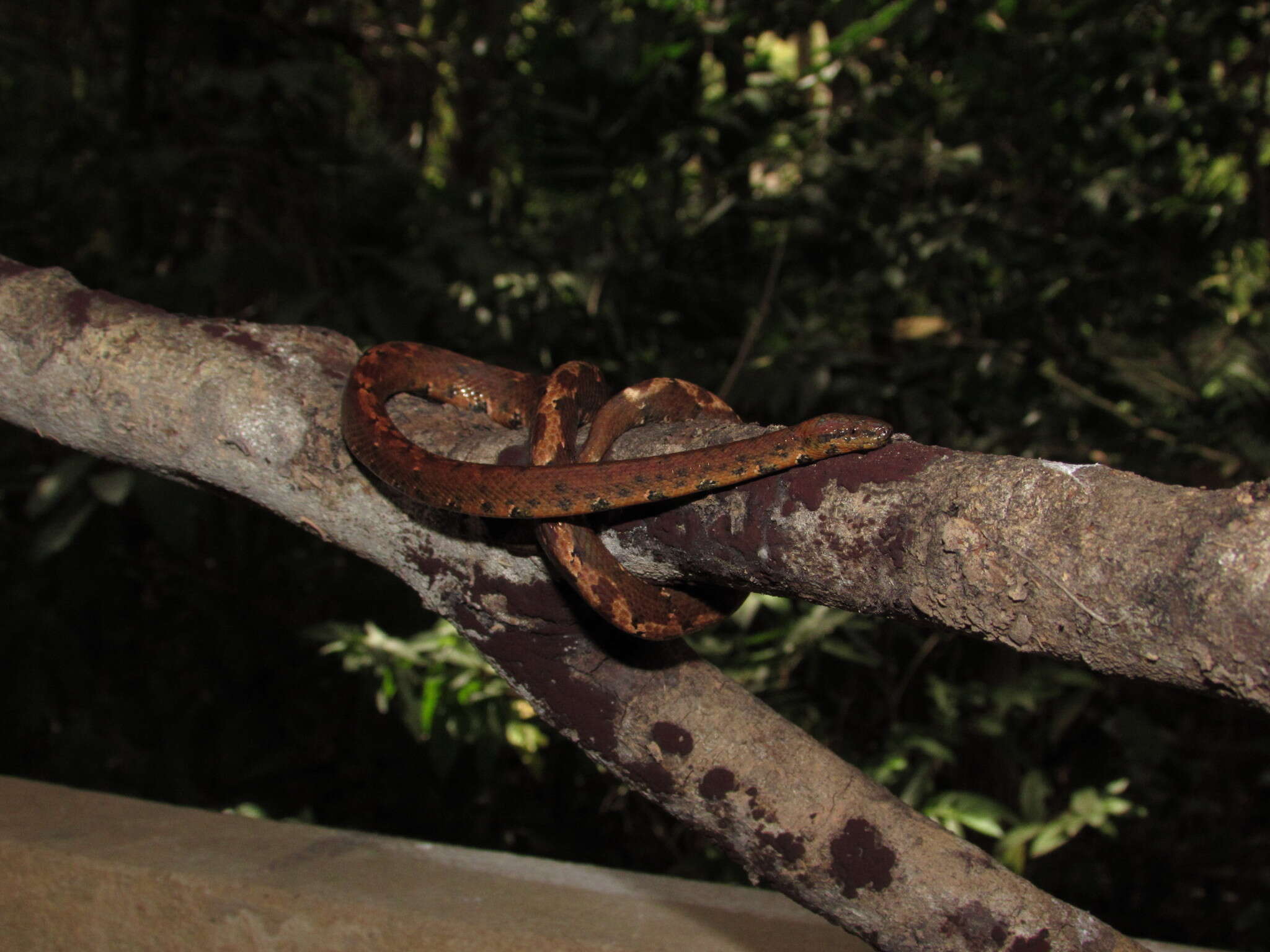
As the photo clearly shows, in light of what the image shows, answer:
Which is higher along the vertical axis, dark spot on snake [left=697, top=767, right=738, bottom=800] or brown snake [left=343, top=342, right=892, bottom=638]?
brown snake [left=343, top=342, right=892, bottom=638]

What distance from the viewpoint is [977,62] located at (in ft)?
12.6

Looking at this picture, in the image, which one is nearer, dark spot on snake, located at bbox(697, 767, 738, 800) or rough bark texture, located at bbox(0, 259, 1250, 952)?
rough bark texture, located at bbox(0, 259, 1250, 952)

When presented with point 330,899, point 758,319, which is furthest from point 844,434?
point 758,319

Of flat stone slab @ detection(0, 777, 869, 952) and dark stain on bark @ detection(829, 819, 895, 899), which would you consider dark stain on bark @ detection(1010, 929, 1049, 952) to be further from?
flat stone slab @ detection(0, 777, 869, 952)

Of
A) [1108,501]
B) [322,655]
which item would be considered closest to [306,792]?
[322,655]

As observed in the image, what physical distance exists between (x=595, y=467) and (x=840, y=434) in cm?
39

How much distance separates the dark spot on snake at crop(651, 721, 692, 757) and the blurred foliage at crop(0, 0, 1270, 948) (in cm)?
179

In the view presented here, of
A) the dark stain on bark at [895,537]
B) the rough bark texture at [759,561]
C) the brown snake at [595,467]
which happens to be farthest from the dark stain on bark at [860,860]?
the dark stain on bark at [895,537]

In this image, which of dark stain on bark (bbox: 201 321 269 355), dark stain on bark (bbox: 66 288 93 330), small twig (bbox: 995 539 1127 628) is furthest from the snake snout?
dark stain on bark (bbox: 66 288 93 330)

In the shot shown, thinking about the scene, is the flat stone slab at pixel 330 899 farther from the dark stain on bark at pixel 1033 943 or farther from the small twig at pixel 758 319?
the small twig at pixel 758 319

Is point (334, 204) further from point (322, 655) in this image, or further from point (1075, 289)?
point (1075, 289)

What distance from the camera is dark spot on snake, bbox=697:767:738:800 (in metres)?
1.56

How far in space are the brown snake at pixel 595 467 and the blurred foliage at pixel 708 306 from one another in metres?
1.60

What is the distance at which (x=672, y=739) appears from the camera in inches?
62.0
